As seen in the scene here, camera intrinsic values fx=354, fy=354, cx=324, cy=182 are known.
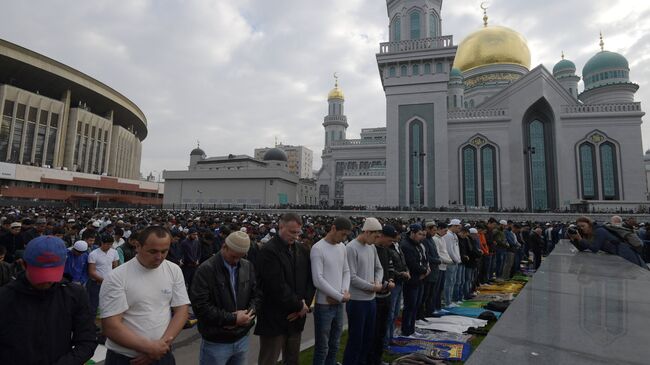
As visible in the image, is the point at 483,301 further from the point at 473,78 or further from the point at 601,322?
the point at 473,78

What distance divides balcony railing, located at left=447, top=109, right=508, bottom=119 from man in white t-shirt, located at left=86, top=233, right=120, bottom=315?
34.6m

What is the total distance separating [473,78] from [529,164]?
49.4 ft

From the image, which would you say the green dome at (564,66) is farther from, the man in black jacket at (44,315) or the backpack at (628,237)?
the man in black jacket at (44,315)

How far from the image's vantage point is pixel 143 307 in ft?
8.07

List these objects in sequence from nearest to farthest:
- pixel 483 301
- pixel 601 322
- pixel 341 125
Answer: pixel 601 322
pixel 483 301
pixel 341 125

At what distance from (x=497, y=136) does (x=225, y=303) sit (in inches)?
1430

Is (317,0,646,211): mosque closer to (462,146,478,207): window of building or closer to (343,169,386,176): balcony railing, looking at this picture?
(462,146,478,207): window of building

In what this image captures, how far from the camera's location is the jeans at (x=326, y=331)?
151 inches

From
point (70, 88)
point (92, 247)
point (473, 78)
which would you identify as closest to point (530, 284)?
point (92, 247)

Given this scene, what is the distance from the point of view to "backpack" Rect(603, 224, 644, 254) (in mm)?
6184

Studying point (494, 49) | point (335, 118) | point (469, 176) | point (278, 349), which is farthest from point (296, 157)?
point (278, 349)

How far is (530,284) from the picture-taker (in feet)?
Answer: 14.9

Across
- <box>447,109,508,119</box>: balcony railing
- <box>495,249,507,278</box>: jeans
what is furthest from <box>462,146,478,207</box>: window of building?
<box>495,249,507,278</box>: jeans

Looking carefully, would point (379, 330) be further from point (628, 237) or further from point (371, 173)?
point (371, 173)
